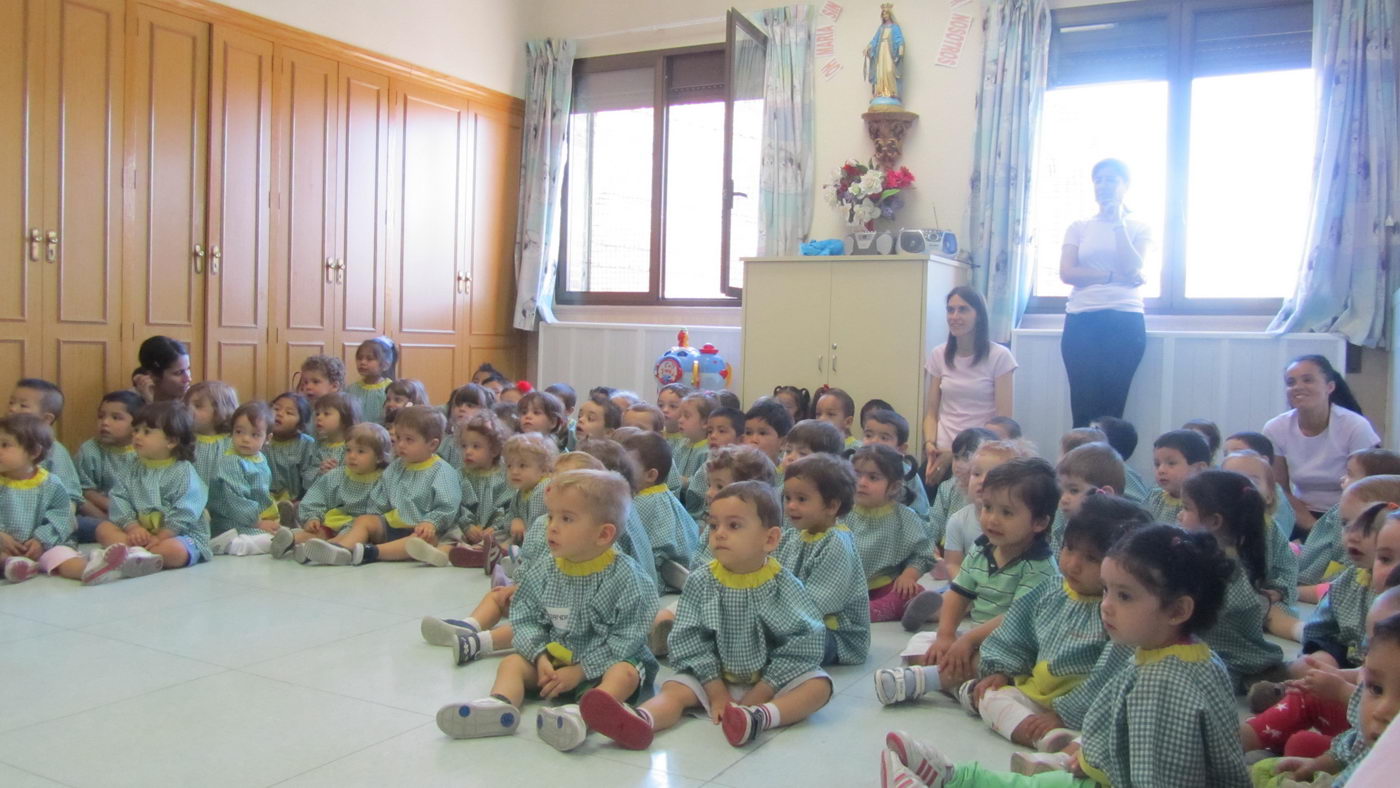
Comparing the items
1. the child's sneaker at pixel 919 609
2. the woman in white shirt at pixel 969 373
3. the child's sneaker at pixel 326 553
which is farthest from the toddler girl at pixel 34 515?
the woman in white shirt at pixel 969 373

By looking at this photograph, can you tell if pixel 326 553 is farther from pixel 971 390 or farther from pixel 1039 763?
pixel 971 390

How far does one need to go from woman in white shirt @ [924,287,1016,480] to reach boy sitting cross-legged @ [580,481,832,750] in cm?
275

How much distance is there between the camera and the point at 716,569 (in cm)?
238

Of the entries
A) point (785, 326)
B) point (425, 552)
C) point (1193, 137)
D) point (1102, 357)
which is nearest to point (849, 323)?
point (785, 326)

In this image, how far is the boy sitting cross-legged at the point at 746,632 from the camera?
229cm

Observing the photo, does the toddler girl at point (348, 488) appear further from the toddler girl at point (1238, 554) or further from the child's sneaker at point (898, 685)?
the toddler girl at point (1238, 554)

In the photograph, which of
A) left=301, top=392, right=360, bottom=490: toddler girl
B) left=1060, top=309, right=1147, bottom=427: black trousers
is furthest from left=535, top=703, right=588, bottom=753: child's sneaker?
left=1060, top=309, right=1147, bottom=427: black trousers

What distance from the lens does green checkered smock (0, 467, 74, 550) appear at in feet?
11.9

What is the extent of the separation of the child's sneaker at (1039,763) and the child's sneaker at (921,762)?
0.17 meters

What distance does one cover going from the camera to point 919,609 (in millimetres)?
3182

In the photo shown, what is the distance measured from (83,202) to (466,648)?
3.83 meters

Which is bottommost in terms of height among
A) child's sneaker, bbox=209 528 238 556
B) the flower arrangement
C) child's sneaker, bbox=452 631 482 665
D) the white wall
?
child's sneaker, bbox=209 528 238 556

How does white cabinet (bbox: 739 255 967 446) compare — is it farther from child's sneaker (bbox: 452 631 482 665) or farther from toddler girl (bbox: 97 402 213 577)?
child's sneaker (bbox: 452 631 482 665)

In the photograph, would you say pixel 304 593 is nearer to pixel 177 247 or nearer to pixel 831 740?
pixel 831 740
